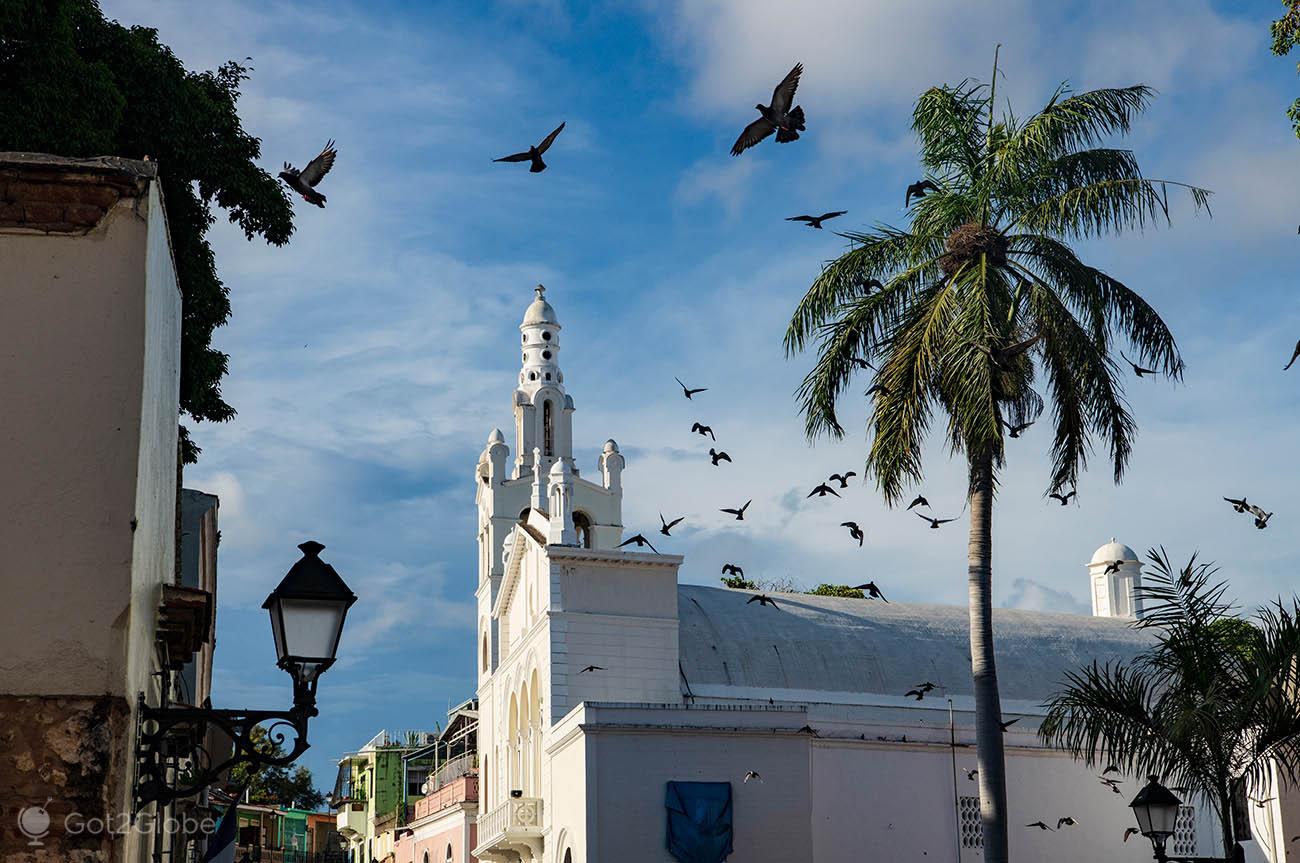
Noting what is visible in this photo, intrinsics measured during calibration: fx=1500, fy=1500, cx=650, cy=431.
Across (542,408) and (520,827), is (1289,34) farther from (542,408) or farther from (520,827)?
(542,408)

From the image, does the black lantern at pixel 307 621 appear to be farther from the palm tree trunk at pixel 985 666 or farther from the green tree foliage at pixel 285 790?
the green tree foliage at pixel 285 790

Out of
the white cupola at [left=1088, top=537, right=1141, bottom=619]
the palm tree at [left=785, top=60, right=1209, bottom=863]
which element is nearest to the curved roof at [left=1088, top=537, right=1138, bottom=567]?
the white cupola at [left=1088, top=537, right=1141, bottom=619]

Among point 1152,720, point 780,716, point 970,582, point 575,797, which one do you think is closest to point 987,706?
point 970,582

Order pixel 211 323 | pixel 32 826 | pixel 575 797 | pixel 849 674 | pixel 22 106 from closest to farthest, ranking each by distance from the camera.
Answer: pixel 32 826
pixel 22 106
pixel 211 323
pixel 575 797
pixel 849 674

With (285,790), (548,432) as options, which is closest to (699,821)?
(548,432)

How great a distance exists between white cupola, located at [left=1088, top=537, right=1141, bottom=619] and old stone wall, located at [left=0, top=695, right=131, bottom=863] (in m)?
42.8

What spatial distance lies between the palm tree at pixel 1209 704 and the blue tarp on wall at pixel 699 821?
442 inches

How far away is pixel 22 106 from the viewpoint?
16.5 metres

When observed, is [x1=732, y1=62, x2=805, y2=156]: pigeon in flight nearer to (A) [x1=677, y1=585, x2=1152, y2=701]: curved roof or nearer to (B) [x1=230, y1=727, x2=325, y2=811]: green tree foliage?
(A) [x1=677, y1=585, x2=1152, y2=701]: curved roof

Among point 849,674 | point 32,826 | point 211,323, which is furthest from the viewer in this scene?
point 849,674

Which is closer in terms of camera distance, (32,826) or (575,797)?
(32,826)

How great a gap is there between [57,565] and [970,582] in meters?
15.3

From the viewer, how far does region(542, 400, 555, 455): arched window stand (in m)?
42.8

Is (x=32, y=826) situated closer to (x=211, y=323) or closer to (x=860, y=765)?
(x=211, y=323)
